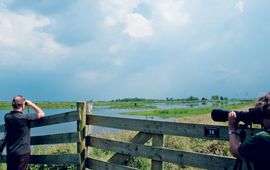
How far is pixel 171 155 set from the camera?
17.1 ft

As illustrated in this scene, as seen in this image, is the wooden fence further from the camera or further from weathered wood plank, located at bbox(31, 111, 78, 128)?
the camera

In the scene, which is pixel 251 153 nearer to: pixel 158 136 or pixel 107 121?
pixel 158 136

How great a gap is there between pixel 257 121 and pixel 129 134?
7834mm

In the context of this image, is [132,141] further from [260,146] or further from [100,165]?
[260,146]

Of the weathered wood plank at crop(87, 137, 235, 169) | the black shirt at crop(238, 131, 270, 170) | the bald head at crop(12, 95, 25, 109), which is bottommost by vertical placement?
the weathered wood plank at crop(87, 137, 235, 169)

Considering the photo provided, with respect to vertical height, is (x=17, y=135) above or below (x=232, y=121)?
below

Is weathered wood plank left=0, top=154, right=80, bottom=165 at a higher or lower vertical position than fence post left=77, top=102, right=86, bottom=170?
lower

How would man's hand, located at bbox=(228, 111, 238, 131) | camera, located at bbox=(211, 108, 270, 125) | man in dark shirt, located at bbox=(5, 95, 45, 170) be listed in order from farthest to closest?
man in dark shirt, located at bbox=(5, 95, 45, 170) → man's hand, located at bbox=(228, 111, 238, 131) → camera, located at bbox=(211, 108, 270, 125)

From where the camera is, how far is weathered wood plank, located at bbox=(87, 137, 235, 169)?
15.5ft

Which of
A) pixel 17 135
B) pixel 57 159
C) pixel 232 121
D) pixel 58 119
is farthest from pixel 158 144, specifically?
pixel 17 135

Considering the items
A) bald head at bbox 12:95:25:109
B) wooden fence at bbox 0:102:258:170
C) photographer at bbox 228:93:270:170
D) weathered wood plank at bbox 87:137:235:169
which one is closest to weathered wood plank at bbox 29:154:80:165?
wooden fence at bbox 0:102:258:170

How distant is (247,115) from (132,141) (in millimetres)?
2521

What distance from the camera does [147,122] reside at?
556cm

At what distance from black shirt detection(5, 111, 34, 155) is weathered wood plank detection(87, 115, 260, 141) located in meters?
1.17
